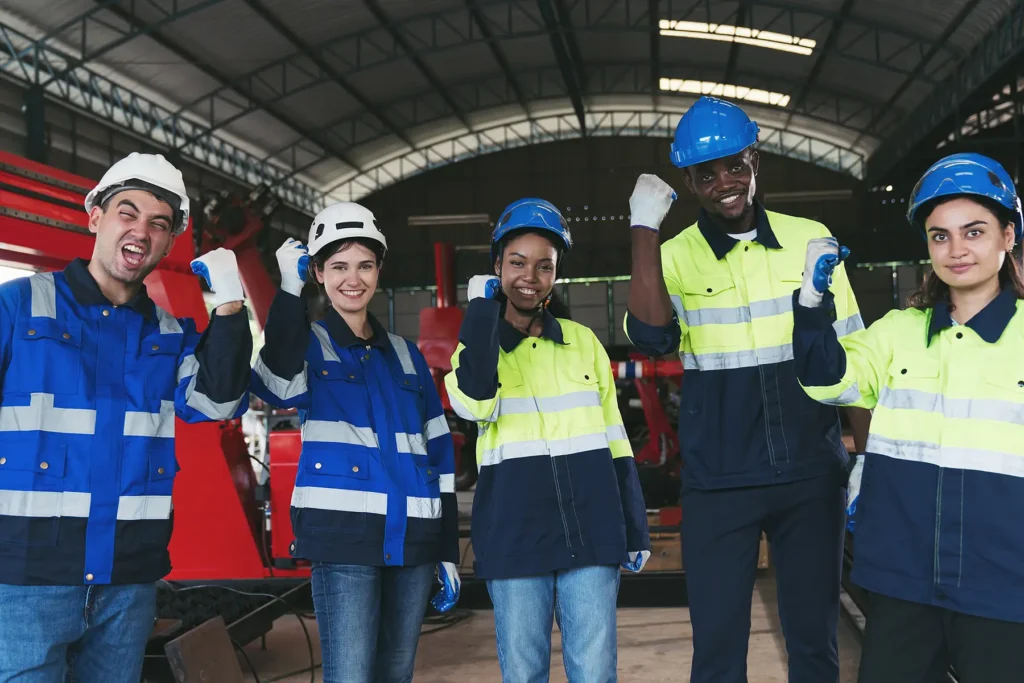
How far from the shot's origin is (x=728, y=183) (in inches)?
108

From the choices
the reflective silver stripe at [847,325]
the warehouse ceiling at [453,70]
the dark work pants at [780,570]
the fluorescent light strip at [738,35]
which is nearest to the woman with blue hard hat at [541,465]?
the dark work pants at [780,570]

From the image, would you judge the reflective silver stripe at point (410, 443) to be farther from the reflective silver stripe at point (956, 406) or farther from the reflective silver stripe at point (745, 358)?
the reflective silver stripe at point (956, 406)

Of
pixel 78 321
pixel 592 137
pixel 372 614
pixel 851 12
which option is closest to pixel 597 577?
pixel 372 614

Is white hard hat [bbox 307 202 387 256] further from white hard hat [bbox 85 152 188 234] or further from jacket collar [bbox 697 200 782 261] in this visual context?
jacket collar [bbox 697 200 782 261]

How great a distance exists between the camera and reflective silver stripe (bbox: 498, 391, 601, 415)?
2.75 m

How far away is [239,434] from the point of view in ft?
19.8

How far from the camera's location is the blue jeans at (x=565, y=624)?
260cm

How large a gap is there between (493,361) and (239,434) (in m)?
3.94

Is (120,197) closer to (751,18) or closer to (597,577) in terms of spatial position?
(597,577)

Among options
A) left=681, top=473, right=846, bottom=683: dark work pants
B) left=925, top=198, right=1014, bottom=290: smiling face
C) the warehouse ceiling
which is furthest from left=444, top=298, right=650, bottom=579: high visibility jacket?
the warehouse ceiling

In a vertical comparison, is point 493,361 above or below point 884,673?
above

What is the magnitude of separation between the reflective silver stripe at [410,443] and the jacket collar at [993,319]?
1503 mm

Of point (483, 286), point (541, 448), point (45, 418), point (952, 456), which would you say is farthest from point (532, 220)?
point (45, 418)

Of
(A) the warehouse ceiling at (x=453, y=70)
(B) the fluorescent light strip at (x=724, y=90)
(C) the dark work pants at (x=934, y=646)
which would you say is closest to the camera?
(C) the dark work pants at (x=934, y=646)
